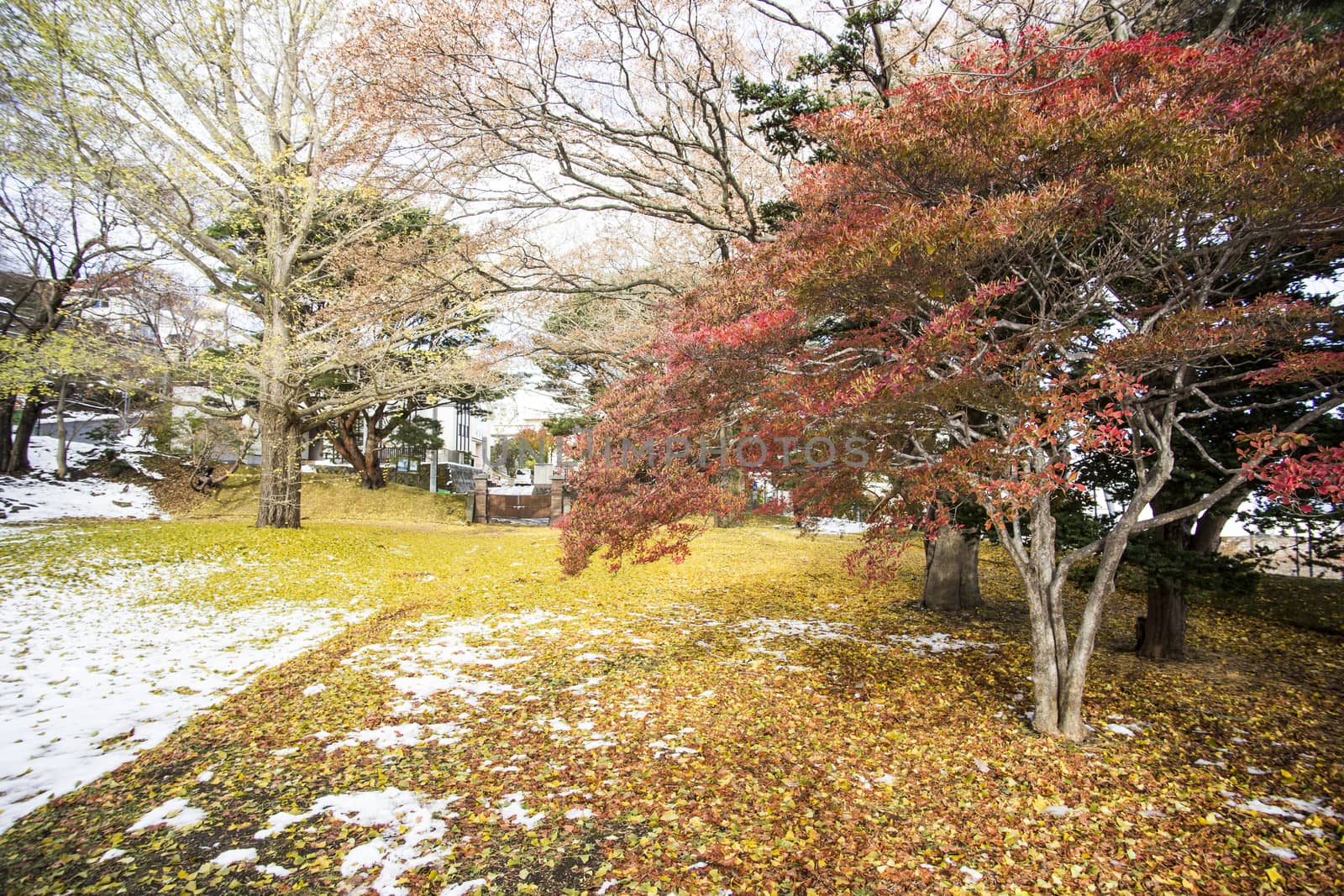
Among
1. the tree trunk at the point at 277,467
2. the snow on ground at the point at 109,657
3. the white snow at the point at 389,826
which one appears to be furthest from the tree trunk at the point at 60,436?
the white snow at the point at 389,826

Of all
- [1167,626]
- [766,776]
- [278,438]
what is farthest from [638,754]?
[278,438]

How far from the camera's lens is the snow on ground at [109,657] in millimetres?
3764

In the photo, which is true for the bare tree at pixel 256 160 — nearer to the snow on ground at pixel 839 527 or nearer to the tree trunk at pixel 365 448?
the tree trunk at pixel 365 448

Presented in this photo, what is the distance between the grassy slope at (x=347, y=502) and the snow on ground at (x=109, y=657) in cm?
910

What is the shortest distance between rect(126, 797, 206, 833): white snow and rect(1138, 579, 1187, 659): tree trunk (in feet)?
24.3

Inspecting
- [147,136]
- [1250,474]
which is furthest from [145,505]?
[1250,474]

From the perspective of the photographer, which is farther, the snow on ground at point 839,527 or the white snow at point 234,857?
the snow on ground at point 839,527

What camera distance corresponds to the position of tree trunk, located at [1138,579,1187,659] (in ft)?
19.2

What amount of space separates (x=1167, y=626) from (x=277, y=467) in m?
14.1

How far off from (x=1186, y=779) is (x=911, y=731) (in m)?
1.47

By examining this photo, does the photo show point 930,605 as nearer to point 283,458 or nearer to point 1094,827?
point 1094,827

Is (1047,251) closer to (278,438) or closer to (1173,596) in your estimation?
(1173,596)

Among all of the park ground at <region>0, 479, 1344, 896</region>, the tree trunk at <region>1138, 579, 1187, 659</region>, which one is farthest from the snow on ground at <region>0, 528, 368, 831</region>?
the tree trunk at <region>1138, 579, 1187, 659</region>

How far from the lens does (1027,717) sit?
14.4ft
